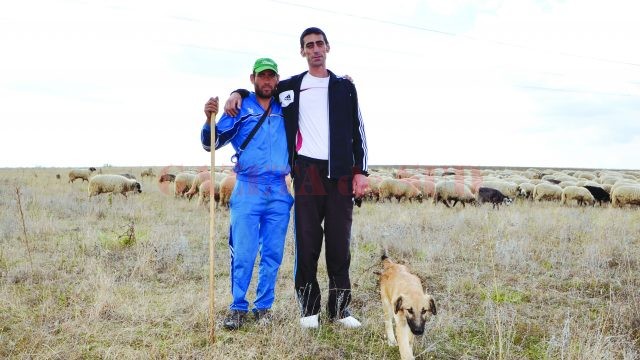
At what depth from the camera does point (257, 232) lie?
3986 millimetres

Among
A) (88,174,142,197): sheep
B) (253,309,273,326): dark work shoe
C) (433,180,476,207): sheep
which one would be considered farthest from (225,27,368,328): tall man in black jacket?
(88,174,142,197): sheep

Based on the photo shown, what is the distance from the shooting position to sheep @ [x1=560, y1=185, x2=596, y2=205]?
18.5 metres

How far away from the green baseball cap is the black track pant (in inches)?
31.7

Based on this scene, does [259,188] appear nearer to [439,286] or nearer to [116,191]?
[439,286]

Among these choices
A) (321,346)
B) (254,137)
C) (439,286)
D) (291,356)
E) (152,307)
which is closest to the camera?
(291,356)

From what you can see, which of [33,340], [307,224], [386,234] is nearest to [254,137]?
[307,224]

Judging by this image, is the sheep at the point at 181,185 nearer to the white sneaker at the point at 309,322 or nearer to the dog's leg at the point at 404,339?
the white sneaker at the point at 309,322

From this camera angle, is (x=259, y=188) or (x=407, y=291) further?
(x=259, y=188)

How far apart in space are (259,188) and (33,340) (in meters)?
2.09

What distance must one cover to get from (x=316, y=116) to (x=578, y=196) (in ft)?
59.7

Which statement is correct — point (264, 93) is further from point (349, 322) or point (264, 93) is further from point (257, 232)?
point (349, 322)

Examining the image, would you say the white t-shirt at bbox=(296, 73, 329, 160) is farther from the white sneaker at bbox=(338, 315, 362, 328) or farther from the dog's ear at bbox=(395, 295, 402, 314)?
the white sneaker at bbox=(338, 315, 362, 328)

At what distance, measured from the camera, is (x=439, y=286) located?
5.50 meters

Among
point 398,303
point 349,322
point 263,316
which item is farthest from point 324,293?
point 398,303
